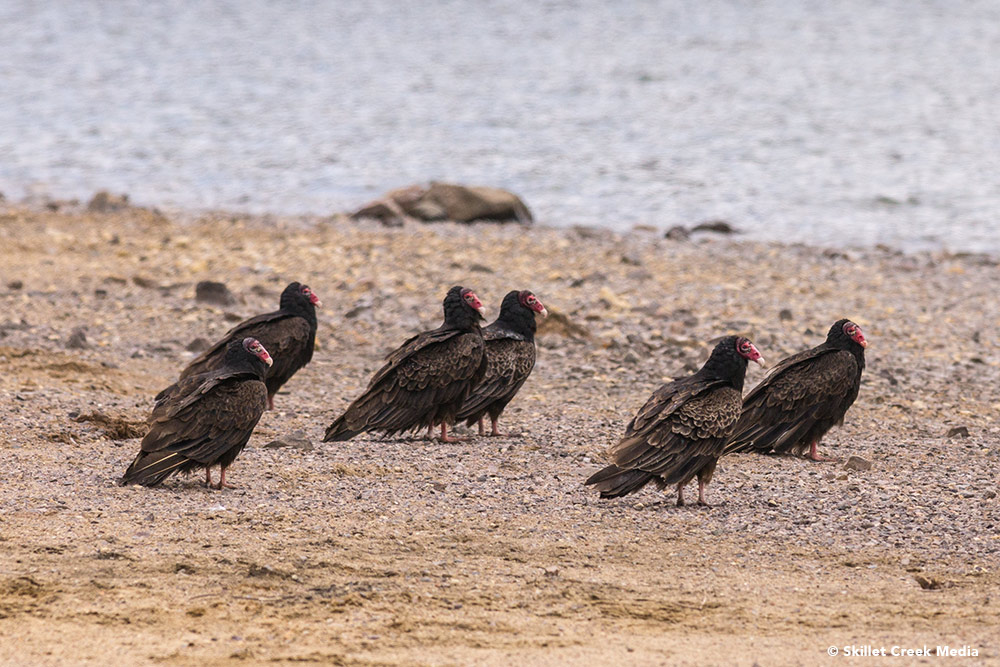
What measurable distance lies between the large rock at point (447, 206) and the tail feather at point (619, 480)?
11.5 m

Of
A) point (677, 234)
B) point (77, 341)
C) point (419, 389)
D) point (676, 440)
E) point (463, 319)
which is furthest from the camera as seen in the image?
point (677, 234)

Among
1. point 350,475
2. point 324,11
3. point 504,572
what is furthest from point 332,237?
point 324,11

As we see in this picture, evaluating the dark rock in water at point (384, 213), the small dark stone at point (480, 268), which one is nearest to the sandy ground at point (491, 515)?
the small dark stone at point (480, 268)

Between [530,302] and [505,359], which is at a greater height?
[530,302]

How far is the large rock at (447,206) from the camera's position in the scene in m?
18.9

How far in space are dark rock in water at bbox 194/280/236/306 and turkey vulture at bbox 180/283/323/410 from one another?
3.12 m

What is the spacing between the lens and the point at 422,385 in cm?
→ 898

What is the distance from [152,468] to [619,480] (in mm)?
2577

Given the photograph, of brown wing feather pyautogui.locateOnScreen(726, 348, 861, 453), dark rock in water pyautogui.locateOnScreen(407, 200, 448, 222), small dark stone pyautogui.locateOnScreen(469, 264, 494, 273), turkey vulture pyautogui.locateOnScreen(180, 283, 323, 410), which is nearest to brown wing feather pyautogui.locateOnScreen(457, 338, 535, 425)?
turkey vulture pyautogui.locateOnScreen(180, 283, 323, 410)

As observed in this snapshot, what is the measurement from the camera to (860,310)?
554 inches

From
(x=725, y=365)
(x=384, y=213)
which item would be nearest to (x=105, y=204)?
(x=384, y=213)

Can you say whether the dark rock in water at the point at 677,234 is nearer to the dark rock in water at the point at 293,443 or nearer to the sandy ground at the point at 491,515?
the sandy ground at the point at 491,515

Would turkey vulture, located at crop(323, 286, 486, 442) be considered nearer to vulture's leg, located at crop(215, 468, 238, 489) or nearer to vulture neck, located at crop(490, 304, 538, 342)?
vulture neck, located at crop(490, 304, 538, 342)

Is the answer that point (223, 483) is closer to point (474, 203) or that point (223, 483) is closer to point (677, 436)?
point (677, 436)
